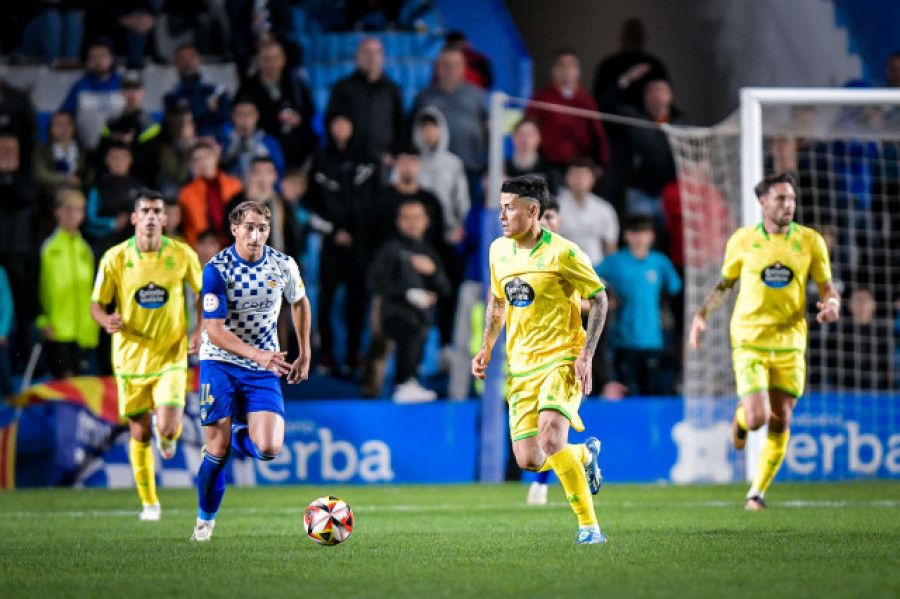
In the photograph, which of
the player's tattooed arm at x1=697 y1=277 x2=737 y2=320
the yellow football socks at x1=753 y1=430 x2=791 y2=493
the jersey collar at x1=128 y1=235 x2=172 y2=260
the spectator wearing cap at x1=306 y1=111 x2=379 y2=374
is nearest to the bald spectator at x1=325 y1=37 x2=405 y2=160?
the spectator wearing cap at x1=306 y1=111 x2=379 y2=374

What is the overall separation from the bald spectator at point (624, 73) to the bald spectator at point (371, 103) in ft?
9.09

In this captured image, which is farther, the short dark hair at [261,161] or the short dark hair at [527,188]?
the short dark hair at [261,161]

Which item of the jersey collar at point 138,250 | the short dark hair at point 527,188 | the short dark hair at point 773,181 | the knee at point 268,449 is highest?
the short dark hair at point 773,181

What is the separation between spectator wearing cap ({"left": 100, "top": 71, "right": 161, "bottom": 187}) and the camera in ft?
51.2

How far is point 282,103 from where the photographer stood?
16250 millimetres

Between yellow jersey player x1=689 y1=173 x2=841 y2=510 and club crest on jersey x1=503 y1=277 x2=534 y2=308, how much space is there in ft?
9.39

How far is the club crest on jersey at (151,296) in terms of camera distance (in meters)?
9.84

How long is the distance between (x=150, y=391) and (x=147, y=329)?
47cm

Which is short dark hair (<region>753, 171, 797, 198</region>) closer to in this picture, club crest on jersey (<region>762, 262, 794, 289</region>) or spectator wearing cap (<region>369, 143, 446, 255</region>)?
club crest on jersey (<region>762, 262, 794, 289</region>)

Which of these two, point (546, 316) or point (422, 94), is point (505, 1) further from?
point (546, 316)

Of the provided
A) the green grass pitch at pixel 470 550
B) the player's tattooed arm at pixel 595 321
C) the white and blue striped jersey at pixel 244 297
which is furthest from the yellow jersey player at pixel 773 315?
the white and blue striped jersey at pixel 244 297

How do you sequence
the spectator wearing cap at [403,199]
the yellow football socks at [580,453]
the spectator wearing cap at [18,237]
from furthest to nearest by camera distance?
the spectator wearing cap at [403,199] < the spectator wearing cap at [18,237] < the yellow football socks at [580,453]

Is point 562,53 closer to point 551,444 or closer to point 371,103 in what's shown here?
point 371,103

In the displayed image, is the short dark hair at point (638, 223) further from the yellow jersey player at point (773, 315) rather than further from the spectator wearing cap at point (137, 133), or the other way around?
the spectator wearing cap at point (137, 133)
